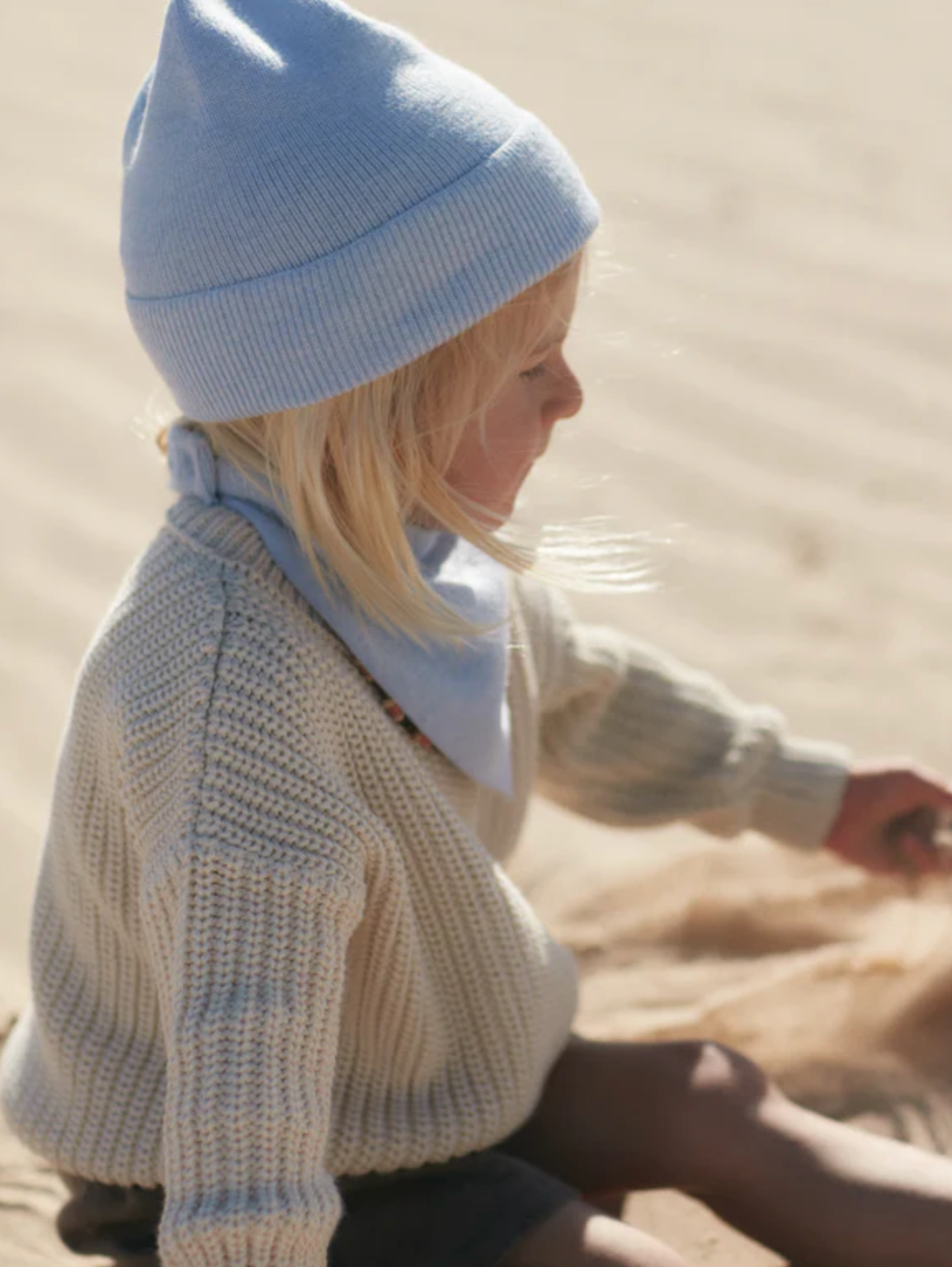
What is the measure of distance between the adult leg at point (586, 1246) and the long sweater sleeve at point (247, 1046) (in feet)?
0.95

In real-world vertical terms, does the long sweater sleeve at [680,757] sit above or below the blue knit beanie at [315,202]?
below

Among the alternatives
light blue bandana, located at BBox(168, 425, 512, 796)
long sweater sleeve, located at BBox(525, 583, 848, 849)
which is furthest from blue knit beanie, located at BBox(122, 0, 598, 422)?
long sweater sleeve, located at BBox(525, 583, 848, 849)

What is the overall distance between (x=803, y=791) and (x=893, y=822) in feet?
0.44

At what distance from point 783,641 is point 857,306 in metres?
1.09

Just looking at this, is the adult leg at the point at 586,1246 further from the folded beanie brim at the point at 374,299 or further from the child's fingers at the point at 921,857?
the folded beanie brim at the point at 374,299

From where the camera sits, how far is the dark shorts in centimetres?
155

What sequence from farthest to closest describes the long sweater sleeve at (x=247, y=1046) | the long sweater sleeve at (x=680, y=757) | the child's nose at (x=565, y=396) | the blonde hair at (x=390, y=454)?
the long sweater sleeve at (x=680, y=757) < the child's nose at (x=565, y=396) < the blonde hair at (x=390, y=454) < the long sweater sleeve at (x=247, y=1046)

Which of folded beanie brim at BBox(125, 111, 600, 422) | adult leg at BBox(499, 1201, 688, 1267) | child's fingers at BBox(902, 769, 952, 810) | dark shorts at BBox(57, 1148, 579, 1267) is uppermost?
folded beanie brim at BBox(125, 111, 600, 422)

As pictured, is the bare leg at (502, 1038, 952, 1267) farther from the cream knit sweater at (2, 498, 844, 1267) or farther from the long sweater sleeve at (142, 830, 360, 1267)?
the long sweater sleeve at (142, 830, 360, 1267)

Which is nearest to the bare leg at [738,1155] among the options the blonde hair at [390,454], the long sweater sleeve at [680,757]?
the long sweater sleeve at [680,757]

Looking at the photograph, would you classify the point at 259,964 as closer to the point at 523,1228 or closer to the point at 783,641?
the point at 523,1228

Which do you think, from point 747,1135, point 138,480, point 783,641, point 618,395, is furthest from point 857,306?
point 747,1135

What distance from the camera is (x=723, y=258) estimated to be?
149 inches

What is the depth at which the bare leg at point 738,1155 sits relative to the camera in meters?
1.59
